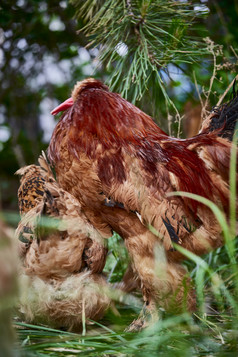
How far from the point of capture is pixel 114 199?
6.43 feet

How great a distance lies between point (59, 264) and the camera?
177 centimetres

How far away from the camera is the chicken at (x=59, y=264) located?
5.58 feet

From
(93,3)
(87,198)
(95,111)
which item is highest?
(93,3)

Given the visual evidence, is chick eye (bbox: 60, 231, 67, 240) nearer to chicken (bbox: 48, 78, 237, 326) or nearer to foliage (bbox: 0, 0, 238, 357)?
foliage (bbox: 0, 0, 238, 357)

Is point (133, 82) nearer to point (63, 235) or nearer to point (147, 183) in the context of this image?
point (147, 183)

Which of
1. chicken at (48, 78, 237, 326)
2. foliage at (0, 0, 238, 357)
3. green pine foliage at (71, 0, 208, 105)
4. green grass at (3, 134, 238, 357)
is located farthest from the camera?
green pine foliage at (71, 0, 208, 105)

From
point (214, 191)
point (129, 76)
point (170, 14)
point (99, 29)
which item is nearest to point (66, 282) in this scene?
point (214, 191)

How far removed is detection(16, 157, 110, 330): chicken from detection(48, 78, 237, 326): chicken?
0.75 ft

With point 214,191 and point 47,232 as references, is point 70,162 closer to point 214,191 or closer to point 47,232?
point 47,232

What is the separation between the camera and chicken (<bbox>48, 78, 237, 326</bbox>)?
1.94 meters

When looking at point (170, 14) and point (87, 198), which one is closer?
point (87, 198)

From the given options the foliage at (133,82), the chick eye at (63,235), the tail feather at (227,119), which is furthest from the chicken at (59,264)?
the tail feather at (227,119)

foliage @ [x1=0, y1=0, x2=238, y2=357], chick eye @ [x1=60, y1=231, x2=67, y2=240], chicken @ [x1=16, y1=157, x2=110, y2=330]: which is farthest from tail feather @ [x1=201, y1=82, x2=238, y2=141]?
chick eye @ [x1=60, y1=231, x2=67, y2=240]

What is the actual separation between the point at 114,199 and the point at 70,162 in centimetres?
34
